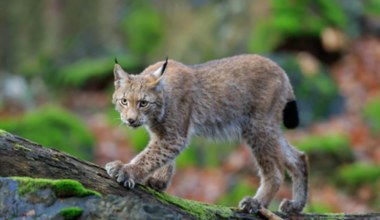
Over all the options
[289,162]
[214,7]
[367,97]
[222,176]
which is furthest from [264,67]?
[214,7]

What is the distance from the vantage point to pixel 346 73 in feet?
53.7

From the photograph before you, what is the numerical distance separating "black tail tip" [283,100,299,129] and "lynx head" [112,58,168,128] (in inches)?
69.3

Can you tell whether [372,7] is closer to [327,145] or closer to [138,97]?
[327,145]

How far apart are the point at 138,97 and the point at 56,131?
734 cm

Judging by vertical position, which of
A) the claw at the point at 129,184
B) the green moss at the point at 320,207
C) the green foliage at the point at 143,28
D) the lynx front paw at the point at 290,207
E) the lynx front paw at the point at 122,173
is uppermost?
the green foliage at the point at 143,28

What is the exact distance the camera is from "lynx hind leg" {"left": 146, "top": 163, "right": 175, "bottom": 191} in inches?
281

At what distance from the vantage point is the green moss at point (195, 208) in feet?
20.3

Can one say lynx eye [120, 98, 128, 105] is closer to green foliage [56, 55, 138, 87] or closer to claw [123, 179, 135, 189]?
claw [123, 179, 135, 189]

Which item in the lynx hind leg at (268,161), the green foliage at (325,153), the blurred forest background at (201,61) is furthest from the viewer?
the blurred forest background at (201,61)

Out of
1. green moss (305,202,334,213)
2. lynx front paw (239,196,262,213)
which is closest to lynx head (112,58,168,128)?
lynx front paw (239,196,262,213)

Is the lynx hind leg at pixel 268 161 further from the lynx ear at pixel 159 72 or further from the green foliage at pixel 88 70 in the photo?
the green foliage at pixel 88 70

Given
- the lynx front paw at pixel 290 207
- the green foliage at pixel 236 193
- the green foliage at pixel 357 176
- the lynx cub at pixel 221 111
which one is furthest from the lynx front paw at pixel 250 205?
the green foliage at pixel 357 176

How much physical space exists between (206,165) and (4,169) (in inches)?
356

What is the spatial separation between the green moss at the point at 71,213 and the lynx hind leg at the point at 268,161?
9.34ft
